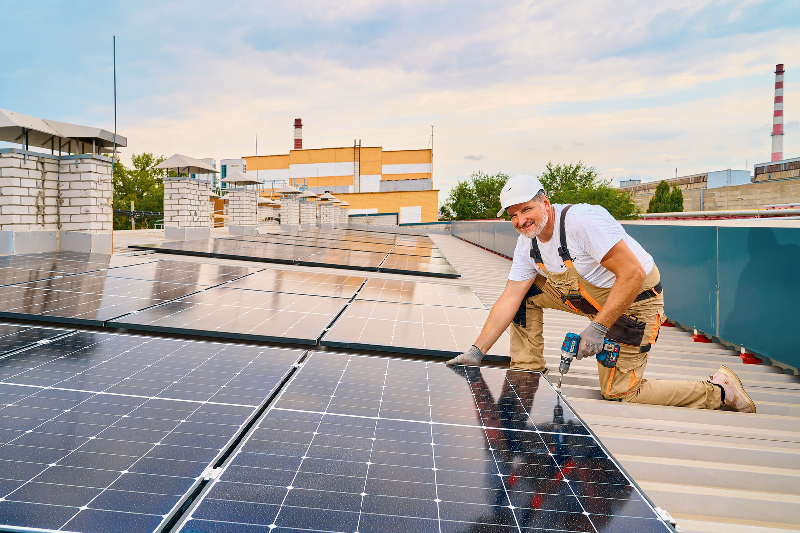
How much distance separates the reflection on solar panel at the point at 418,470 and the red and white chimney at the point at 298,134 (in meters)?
75.0

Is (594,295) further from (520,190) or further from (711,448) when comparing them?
(711,448)

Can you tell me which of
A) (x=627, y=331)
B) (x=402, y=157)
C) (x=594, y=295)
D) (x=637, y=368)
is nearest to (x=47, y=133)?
(x=594, y=295)

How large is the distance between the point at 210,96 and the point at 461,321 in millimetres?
70756

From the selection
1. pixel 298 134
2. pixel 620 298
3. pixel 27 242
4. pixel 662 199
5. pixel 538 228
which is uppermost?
pixel 298 134

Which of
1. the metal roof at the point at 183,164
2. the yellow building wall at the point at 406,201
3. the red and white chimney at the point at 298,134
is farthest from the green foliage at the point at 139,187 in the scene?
the metal roof at the point at 183,164

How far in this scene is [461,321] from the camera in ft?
17.8

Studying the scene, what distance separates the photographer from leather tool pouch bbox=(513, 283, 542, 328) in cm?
445

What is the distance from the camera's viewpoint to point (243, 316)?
15.4 feet

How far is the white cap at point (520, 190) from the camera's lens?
13.0 ft

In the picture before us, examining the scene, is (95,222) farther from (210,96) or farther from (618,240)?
(210,96)

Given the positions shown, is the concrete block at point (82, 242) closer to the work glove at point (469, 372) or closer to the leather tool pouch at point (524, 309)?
the leather tool pouch at point (524, 309)

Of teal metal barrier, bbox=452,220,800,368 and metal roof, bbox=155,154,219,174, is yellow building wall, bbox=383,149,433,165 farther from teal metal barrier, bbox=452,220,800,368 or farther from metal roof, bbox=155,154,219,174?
teal metal barrier, bbox=452,220,800,368

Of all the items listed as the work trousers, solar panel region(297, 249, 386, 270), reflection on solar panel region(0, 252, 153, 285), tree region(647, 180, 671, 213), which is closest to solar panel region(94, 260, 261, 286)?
reflection on solar panel region(0, 252, 153, 285)

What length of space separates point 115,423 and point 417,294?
5.29 meters
